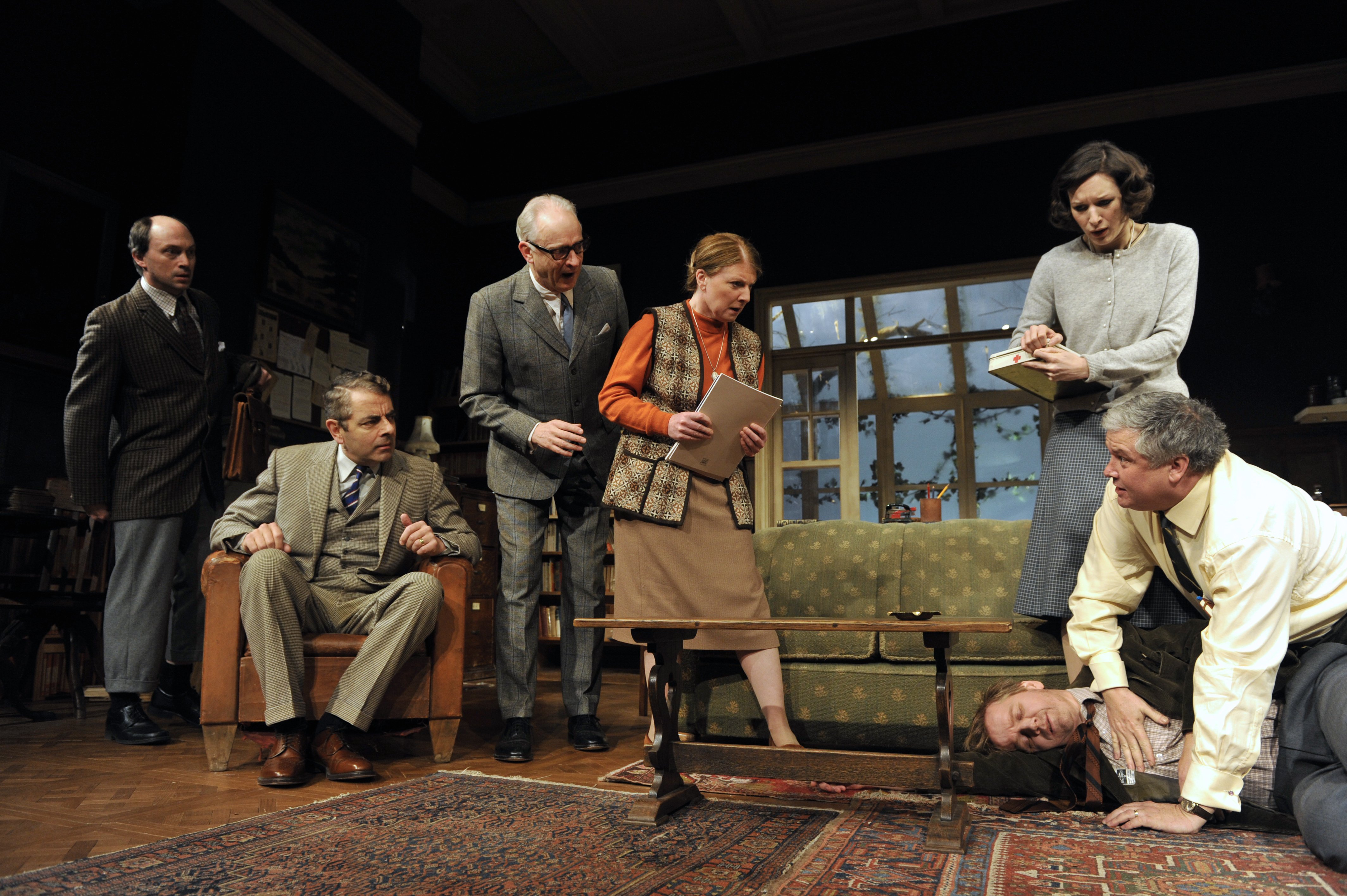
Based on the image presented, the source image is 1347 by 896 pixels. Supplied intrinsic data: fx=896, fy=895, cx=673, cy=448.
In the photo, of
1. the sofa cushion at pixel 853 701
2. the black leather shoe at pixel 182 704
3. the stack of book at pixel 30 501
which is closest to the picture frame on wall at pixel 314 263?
the stack of book at pixel 30 501

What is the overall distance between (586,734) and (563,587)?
19.0 inches

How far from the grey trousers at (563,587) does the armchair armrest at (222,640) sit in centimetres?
76

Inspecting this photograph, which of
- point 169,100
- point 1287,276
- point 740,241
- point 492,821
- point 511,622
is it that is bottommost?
point 492,821

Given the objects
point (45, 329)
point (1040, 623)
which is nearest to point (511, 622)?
point (1040, 623)

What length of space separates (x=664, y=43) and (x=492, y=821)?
642cm

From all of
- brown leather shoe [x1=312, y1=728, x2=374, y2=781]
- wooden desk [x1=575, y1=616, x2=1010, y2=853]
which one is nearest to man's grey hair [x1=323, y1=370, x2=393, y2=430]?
brown leather shoe [x1=312, y1=728, x2=374, y2=781]

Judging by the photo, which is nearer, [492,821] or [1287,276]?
[492,821]

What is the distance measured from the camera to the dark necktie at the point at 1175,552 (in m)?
2.00

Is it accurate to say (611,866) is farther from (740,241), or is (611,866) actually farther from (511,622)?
(740,241)

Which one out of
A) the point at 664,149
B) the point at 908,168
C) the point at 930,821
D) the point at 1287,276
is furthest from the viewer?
the point at 664,149

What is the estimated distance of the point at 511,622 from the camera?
113 inches

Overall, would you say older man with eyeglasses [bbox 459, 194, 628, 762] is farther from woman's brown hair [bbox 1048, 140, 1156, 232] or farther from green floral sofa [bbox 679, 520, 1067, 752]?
woman's brown hair [bbox 1048, 140, 1156, 232]

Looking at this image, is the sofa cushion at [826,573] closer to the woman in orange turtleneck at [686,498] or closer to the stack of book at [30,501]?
the woman in orange turtleneck at [686,498]

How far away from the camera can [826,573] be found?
3.16 metres
